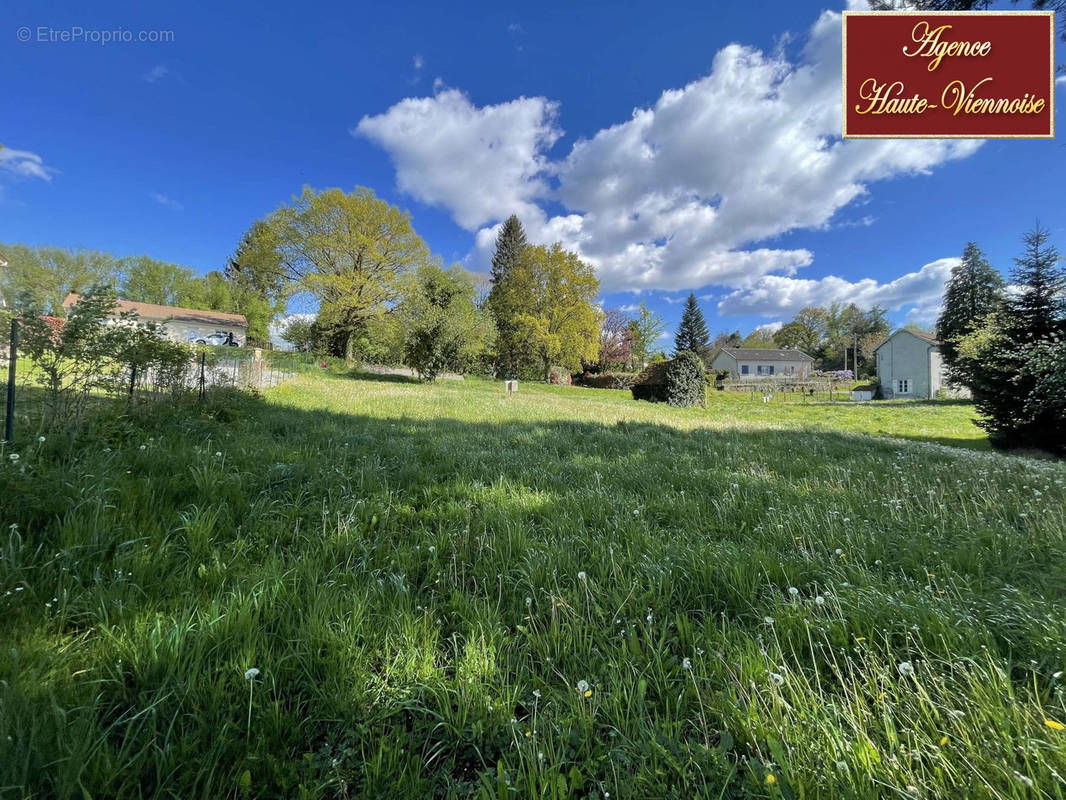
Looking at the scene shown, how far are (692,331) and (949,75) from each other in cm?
5345

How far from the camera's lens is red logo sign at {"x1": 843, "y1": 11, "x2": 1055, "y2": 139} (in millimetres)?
5262

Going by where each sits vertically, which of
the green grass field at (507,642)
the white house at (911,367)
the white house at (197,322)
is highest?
Answer: the white house at (197,322)

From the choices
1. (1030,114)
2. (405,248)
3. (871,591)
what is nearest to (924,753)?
(871,591)

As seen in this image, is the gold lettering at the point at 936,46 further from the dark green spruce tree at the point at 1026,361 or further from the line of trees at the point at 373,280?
the line of trees at the point at 373,280

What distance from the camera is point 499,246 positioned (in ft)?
153

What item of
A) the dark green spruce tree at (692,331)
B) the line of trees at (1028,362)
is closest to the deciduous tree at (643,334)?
the dark green spruce tree at (692,331)

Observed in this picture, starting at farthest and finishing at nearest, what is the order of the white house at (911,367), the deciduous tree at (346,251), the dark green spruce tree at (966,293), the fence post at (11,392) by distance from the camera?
the white house at (911,367) → the dark green spruce tree at (966,293) → the deciduous tree at (346,251) → the fence post at (11,392)

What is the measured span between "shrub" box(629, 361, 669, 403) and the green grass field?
16.7m

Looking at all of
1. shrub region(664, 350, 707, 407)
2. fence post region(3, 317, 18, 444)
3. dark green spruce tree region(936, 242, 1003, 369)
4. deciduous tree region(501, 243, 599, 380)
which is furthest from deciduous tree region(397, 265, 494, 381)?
dark green spruce tree region(936, 242, 1003, 369)

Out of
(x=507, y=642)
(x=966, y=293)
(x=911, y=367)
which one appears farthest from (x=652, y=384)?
(x=911, y=367)

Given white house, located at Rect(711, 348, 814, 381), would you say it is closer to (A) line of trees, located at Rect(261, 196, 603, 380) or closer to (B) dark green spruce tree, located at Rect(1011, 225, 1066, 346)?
(A) line of trees, located at Rect(261, 196, 603, 380)

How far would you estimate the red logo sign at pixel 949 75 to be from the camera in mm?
5262

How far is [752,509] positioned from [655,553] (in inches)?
49.2

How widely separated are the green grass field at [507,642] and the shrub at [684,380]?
52.8 feet
